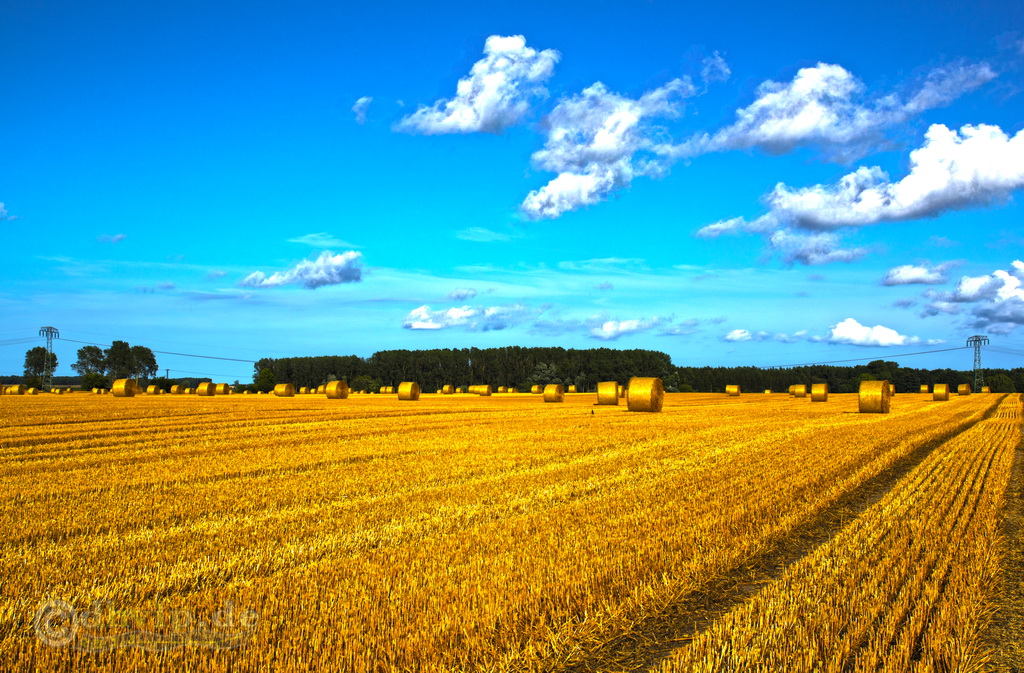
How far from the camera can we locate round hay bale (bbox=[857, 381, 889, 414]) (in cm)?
2789

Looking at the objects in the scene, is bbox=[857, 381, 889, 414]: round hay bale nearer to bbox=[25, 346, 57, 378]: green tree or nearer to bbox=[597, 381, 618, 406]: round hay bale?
bbox=[597, 381, 618, 406]: round hay bale

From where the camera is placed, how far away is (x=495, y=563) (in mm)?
5637

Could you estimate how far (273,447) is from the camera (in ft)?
45.1

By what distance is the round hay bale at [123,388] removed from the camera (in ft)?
165

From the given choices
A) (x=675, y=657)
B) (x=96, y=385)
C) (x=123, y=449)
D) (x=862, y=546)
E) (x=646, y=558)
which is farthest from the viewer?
(x=96, y=385)

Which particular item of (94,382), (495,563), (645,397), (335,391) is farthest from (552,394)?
(94,382)

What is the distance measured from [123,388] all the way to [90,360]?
101m

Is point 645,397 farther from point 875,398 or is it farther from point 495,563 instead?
point 495,563

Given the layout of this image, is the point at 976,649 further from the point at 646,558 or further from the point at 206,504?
the point at 206,504

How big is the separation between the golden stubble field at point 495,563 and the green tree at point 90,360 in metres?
143

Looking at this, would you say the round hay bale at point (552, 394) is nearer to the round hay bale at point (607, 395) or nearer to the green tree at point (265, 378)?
the round hay bale at point (607, 395)

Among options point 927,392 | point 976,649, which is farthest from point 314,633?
point 927,392

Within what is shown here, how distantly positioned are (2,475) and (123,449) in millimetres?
3334

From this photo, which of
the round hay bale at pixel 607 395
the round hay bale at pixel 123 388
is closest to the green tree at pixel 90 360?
the round hay bale at pixel 123 388
